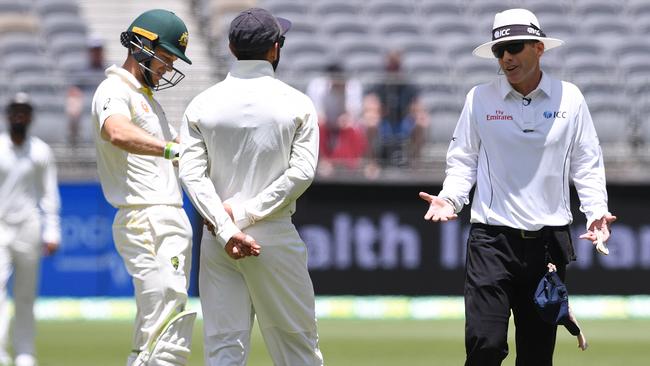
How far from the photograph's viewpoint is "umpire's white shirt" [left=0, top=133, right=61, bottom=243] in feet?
35.2

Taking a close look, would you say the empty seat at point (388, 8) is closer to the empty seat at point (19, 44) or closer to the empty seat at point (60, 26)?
the empty seat at point (60, 26)

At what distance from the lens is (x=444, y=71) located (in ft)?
59.6

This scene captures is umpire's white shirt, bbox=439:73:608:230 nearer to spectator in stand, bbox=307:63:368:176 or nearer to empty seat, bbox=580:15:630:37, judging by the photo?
spectator in stand, bbox=307:63:368:176

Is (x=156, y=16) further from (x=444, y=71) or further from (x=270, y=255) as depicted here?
(x=444, y=71)

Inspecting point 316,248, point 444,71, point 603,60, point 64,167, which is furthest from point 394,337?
point 603,60

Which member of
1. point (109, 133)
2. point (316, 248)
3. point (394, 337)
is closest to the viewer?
point (109, 133)

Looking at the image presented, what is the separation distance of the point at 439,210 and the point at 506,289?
0.53 metres

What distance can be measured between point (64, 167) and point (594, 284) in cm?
629

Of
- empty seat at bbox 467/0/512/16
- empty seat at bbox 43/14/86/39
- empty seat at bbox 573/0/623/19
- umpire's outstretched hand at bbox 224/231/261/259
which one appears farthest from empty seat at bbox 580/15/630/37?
umpire's outstretched hand at bbox 224/231/261/259

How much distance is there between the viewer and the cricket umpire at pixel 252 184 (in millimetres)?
6340

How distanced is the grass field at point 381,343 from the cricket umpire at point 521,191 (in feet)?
12.9

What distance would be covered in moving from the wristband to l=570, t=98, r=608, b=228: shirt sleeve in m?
2.02

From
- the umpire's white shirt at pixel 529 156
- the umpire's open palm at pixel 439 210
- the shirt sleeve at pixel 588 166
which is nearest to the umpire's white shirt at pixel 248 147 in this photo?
the umpire's open palm at pixel 439 210

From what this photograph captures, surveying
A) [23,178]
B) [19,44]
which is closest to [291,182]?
[23,178]
